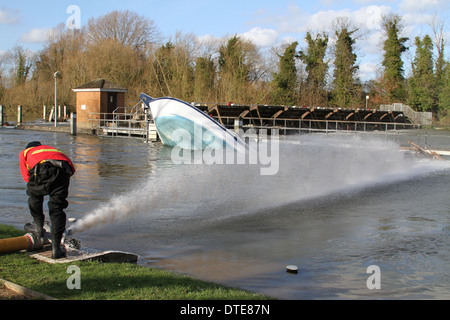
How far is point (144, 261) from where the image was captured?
8445 mm

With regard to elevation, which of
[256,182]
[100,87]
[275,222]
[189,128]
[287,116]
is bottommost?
[275,222]

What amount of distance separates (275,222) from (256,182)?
6.51 metres

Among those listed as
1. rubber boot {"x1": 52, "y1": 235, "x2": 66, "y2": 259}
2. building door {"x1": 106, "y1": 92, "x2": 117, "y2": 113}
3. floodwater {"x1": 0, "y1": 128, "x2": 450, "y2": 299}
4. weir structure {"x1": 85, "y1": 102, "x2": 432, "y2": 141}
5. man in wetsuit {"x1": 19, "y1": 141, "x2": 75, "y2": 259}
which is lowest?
floodwater {"x1": 0, "y1": 128, "x2": 450, "y2": 299}

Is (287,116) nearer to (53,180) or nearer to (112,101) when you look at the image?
(112,101)

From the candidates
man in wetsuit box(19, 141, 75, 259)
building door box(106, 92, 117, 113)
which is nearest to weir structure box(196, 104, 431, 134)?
building door box(106, 92, 117, 113)

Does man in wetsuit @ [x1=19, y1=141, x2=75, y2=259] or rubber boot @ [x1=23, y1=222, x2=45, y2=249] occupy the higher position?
man in wetsuit @ [x1=19, y1=141, x2=75, y2=259]

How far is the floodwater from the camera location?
7930mm

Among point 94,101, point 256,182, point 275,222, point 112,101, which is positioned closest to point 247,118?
point 112,101

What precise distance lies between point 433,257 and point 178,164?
53.4 ft

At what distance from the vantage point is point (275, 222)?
38.8 feet

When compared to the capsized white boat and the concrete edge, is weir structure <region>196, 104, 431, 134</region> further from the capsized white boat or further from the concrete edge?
the concrete edge

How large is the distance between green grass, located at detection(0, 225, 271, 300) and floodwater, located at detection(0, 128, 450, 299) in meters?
0.89

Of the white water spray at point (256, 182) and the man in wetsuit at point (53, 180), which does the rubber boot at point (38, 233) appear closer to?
the man in wetsuit at point (53, 180)

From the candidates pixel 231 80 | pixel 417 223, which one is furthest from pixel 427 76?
pixel 417 223
